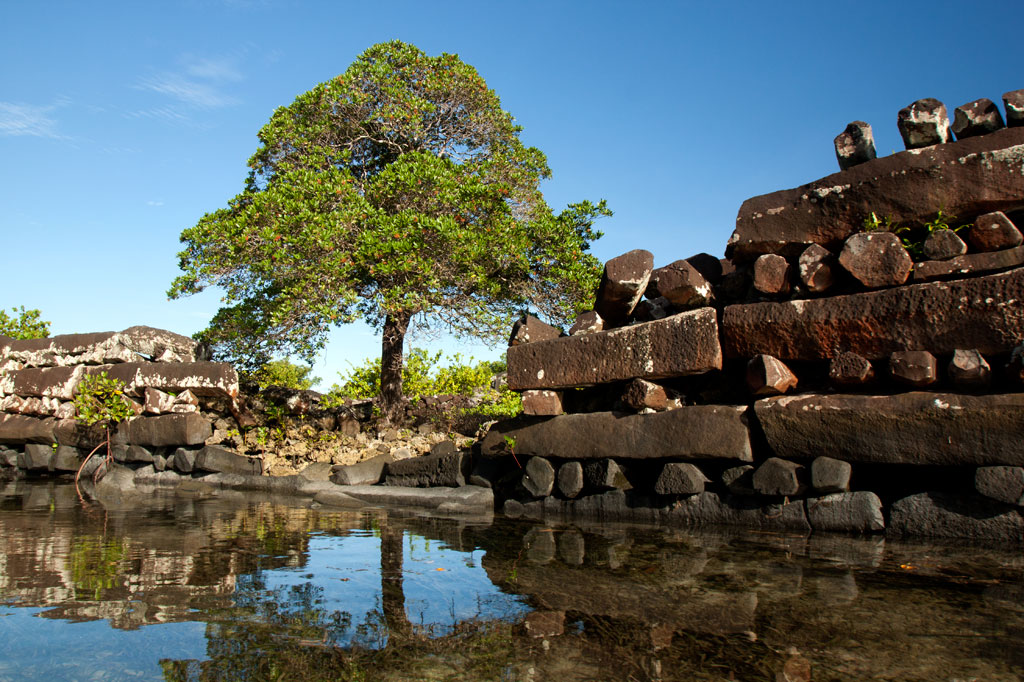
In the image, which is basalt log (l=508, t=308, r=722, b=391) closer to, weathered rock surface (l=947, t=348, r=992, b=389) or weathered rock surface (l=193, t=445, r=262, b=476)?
weathered rock surface (l=947, t=348, r=992, b=389)

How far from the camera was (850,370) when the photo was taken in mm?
5246

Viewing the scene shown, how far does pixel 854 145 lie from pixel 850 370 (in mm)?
2046

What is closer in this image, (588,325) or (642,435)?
(642,435)

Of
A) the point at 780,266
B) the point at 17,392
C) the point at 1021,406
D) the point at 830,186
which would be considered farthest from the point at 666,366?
the point at 17,392

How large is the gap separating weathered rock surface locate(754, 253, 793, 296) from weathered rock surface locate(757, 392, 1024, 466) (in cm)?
94

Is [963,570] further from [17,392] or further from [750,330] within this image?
[17,392]

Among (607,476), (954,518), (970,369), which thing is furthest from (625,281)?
(954,518)

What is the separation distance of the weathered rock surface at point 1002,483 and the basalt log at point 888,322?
32.2 inches

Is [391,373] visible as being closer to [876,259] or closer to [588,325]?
[588,325]

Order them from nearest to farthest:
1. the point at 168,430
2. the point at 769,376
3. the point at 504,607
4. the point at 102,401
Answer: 1. the point at 504,607
2. the point at 769,376
3. the point at 168,430
4. the point at 102,401

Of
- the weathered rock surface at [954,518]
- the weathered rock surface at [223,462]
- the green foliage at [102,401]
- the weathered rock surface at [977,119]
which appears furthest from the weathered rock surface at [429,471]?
the weathered rock surface at [977,119]

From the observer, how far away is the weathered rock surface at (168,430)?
34.2 feet

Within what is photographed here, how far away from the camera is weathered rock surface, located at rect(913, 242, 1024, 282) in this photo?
4.83 metres

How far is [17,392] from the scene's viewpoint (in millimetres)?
12555
